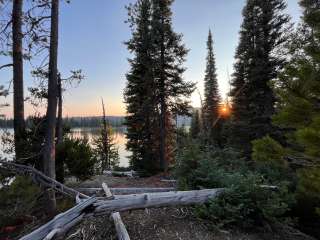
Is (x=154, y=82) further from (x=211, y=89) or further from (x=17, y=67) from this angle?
(x=211, y=89)

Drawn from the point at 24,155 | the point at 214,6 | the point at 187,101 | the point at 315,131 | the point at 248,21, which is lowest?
the point at 24,155

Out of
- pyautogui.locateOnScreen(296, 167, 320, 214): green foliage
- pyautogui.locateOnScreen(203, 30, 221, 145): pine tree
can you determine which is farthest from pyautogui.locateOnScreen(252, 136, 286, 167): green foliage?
pyautogui.locateOnScreen(203, 30, 221, 145): pine tree

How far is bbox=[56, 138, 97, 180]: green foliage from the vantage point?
7.66m

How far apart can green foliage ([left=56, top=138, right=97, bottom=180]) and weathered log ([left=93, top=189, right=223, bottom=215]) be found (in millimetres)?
4261

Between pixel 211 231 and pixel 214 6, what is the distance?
9000 mm

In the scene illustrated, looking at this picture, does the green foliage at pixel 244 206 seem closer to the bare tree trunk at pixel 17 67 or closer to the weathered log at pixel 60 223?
the weathered log at pixel 60 223

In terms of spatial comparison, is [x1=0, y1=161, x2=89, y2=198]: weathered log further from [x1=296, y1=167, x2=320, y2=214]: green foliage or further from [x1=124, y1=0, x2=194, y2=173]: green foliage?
[x1=124, y1=0, x2=194, y2=173]: green foliage

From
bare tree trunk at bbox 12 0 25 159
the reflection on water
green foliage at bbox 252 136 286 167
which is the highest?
bare tree trunk at bbox 12 0 25 159

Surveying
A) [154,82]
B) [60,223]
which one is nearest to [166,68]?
[154,82]

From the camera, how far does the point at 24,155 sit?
704 centimetres

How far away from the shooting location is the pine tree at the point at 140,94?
1565 centimetres

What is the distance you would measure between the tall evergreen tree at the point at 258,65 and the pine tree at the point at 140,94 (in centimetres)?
534

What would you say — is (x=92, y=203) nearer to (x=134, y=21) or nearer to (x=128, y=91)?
(x=128, y=91)

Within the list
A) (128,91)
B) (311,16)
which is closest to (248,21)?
(128,91)
